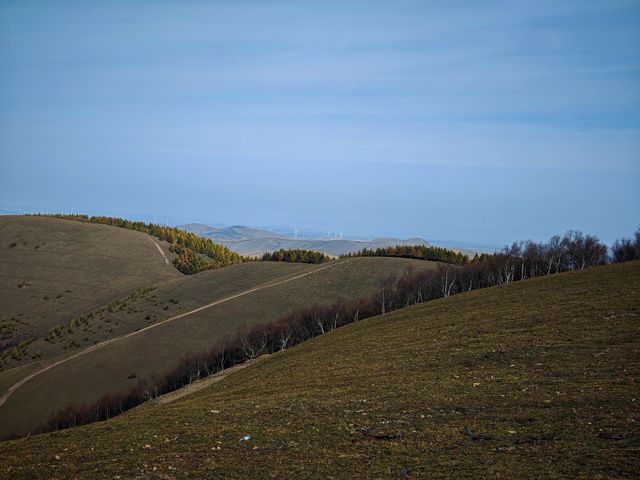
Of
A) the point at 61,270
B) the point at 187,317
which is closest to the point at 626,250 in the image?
the point at 187,317

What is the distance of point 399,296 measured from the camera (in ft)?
283

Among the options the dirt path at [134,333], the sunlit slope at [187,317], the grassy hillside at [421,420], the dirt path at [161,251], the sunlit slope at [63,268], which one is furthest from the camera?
the dirt path at [161,251]

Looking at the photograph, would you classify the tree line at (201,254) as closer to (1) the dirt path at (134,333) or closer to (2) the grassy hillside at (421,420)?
(1) the dirt path at (134,333)

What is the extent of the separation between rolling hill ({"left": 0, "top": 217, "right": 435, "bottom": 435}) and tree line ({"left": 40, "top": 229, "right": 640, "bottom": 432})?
5262 mm

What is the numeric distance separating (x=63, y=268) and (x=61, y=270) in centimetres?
132

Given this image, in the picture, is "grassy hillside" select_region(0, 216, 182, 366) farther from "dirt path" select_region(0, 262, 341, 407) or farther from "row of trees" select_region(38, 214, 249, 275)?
"dirt path" select_region(0, 262, 341, 407)

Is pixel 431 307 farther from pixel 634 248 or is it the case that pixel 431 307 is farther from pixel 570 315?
pixel 634 248

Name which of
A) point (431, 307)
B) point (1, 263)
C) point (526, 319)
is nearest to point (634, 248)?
point (431, 307)

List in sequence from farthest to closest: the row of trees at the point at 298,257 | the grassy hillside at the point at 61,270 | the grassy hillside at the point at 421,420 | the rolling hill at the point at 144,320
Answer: the row of trees at the point at 298,257
the grassy hillside at the point at 61,270
the rolling hill at the point at 144,320
the grassy hillside at the point at 421,420

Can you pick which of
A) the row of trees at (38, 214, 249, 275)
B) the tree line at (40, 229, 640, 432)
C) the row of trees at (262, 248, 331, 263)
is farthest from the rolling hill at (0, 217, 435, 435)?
the row of trees at (38, 214, 249, 275)

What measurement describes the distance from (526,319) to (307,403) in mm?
21385

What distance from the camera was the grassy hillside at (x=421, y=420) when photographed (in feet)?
55.3

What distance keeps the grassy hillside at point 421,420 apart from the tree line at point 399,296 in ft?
108

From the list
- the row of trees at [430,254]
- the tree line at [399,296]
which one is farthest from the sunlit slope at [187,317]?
the row of trees at [430,254]
